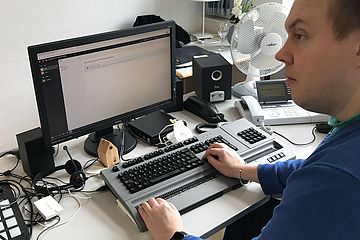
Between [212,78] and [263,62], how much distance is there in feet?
0.92

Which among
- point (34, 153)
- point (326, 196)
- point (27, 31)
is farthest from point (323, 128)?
point (27, 31)

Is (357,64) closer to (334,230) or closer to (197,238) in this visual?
(334,230)

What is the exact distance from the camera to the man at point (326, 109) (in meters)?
0.73

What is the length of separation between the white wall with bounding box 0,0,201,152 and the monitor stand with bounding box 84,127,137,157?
1031 millimetres

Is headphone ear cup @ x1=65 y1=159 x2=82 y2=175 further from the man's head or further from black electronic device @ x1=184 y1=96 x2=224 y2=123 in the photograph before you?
the man's head

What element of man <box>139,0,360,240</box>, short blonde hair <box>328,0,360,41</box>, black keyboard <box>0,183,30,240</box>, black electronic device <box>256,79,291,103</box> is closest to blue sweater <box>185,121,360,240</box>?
man <box>139,0,360,240</box>

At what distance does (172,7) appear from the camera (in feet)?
10.3

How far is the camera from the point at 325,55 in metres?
0.77

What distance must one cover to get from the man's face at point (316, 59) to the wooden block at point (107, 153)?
73 cm

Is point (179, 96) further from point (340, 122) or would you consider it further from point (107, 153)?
point (340, 122)

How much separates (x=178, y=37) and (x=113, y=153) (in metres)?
1.63

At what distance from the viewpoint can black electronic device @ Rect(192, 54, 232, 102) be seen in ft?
5.92

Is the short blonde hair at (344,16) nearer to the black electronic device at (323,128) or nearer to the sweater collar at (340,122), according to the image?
the sweater collar at (340,122)

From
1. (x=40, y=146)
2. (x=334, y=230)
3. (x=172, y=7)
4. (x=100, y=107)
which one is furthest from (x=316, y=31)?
(x=172, y=7)
